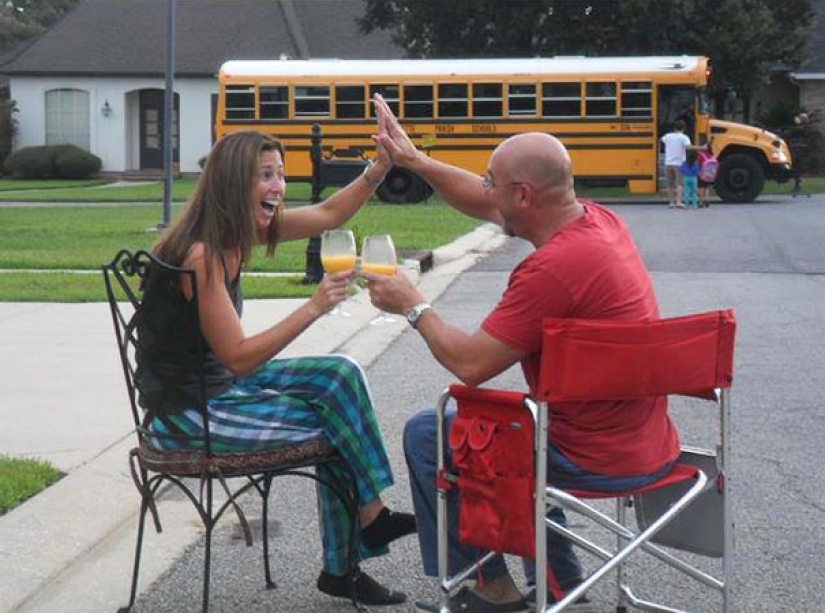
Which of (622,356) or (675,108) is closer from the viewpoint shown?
(622,356)

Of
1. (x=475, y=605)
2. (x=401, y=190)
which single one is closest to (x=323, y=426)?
(x=475, y=605)

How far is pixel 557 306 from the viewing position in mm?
4105

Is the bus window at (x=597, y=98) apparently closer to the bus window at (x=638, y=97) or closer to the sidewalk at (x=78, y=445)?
the bus window at (x=638, y=97)

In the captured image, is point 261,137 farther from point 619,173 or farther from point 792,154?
point 792,154

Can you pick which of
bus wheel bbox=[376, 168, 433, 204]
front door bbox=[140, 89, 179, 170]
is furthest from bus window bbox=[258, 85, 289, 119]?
front door bbox=[140, 89, 179, 170]

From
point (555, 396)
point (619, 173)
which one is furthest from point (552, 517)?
point (619, 173)

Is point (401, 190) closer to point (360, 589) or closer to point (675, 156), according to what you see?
point (675, 156)

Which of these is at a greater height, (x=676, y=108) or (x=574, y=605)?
(x=676, y=108)

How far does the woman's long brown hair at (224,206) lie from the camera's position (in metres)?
4.63

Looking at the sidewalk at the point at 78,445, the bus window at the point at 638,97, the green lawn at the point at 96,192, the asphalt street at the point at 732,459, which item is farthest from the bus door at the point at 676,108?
the sidewalk at the point at 78,445

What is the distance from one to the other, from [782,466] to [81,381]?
4289 mm

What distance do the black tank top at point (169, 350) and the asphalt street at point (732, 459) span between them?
743 millimetres

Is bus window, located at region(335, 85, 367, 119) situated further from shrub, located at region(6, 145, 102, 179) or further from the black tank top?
the black tank top

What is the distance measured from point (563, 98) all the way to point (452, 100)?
7.92 feet
